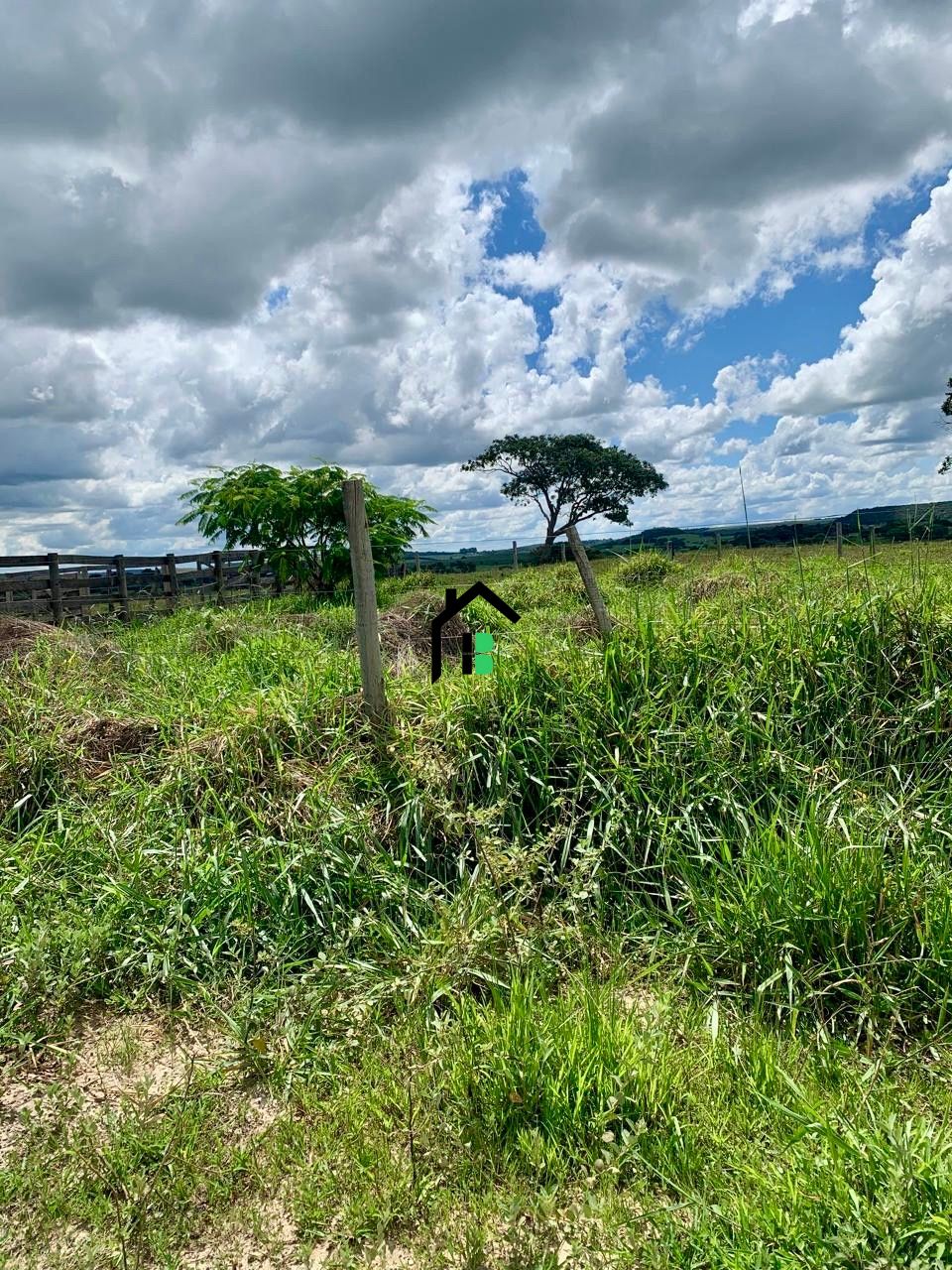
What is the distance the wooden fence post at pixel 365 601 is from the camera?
4.35m

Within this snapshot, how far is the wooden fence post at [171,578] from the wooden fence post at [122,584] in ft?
3.46

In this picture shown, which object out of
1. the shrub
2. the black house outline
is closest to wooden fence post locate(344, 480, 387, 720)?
the black house outline

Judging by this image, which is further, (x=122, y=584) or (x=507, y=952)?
(x=122, y=584)

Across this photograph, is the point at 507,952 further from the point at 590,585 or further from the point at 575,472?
the point at 575,472

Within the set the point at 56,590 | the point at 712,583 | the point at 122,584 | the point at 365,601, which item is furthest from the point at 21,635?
the point at 712,583

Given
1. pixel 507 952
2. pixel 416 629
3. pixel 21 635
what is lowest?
pixel 507 952

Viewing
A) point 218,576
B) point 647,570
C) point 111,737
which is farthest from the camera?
point 218,576

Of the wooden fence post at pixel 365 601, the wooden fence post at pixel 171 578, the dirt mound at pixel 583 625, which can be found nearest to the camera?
the wooden fence post at pixel 365 601

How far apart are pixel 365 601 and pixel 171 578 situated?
12.6 m

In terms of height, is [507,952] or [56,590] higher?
[56,590]

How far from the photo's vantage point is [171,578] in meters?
15.6

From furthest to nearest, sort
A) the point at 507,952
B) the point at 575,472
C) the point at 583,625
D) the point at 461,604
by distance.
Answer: the point at 575,472
the point at 583,625
the point at 461,604
the point at 507,952

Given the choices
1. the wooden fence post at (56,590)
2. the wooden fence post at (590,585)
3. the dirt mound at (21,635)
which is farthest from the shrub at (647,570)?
the wooden fence post at (56,590)

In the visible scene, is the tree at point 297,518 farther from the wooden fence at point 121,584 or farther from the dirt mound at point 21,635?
the dirt mound at point 21,635
